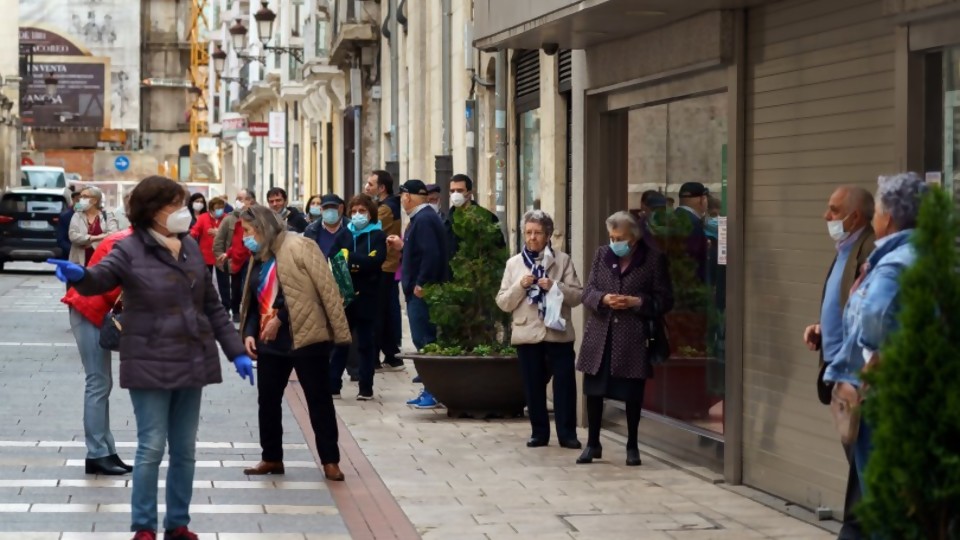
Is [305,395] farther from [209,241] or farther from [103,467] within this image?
[209,241]

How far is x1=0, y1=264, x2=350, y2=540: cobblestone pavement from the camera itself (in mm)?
9703

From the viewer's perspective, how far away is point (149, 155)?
103m

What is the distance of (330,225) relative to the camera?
55.9 feet

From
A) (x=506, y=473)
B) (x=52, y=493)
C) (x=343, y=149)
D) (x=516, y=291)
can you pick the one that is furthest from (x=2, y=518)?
(x=343, y=149)

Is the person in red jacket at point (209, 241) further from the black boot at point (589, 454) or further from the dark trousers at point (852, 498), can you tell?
the dark trousers at point (852, 498)

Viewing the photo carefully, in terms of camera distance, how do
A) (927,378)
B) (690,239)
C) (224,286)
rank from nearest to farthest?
(927,378) → (690,239) → (224,286)

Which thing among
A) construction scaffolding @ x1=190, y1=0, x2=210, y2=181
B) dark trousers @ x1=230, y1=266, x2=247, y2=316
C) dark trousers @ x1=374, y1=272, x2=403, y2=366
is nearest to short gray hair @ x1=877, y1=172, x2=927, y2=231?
dark trousers @ x1=374, y1=272, x2=403, y2=366

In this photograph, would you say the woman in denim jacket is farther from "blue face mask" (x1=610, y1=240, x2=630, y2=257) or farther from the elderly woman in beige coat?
the elderly woman in beige coat

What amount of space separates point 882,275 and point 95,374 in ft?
18.4

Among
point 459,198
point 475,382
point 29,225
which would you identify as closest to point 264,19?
point 29,225

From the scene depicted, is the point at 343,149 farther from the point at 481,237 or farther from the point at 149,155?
the point at 149,155

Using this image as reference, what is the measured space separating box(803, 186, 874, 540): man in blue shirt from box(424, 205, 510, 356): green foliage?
6402 millimetres

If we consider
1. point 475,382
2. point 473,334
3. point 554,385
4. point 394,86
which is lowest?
point 475,382

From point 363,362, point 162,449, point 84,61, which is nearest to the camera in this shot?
point 162,449
